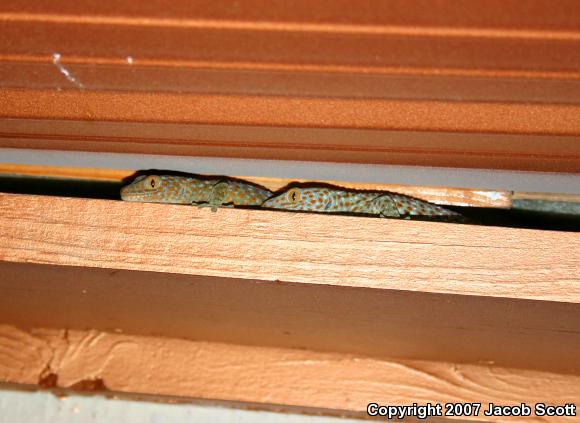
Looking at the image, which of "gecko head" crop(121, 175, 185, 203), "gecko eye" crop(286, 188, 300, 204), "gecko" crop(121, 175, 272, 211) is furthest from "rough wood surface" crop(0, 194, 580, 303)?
"gecko eye" crop(286, 188, 300, 204)

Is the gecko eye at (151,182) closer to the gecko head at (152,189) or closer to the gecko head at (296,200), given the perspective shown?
the gecko head at (152,189)

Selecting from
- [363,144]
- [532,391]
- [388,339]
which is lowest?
[532,391]

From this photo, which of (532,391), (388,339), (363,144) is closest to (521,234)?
(363,144)

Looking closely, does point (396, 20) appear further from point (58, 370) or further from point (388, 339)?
point (58, 370)

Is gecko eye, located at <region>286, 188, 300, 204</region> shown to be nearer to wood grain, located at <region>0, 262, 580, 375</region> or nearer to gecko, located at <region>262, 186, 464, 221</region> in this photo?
gecko, located at <region>262, 186, 464, 221</region>

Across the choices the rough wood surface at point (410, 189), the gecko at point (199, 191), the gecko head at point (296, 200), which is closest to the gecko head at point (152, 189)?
the gecko at point (199, 191)
